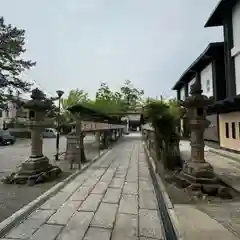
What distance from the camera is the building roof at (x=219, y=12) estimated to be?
1394 centimetres

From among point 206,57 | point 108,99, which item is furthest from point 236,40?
point 108,99

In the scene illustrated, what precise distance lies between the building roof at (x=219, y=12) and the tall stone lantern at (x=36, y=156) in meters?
11.6

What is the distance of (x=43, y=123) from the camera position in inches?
312

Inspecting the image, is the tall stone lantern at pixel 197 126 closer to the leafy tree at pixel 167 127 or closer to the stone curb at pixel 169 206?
the stone curb at pixel 169 206

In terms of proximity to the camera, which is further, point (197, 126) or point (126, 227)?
point (197, 126)

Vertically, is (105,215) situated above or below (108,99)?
below

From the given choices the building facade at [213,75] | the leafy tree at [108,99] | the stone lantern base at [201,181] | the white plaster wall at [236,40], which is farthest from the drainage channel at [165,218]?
the leafy tree at [108,99]

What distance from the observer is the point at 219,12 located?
595 inches

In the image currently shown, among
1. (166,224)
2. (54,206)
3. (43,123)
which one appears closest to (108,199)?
(54,206)

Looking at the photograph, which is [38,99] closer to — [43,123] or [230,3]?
[43,123]

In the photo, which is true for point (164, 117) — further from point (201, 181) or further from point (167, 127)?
point (201, 181)

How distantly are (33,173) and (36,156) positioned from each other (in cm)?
62

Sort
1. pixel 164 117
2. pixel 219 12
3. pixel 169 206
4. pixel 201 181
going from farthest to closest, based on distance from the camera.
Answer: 1. pixel 219 12
2. pixel 164 117
3. pixel 201 181
4. pixel 169 206

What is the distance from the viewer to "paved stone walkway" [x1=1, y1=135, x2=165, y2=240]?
372 centimetres
